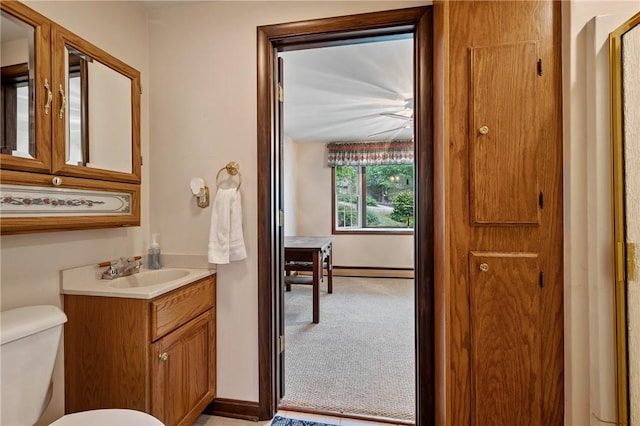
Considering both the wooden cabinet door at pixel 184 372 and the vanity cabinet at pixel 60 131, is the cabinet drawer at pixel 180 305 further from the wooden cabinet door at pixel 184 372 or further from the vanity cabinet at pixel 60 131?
the vanity cabinet at pixel 60 131

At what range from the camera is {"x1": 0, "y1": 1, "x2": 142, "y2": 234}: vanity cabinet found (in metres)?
1.14

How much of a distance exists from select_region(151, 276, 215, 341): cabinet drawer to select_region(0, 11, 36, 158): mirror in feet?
2.47

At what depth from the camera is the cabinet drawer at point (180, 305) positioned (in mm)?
1360

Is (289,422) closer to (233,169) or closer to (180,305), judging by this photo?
(180,305)

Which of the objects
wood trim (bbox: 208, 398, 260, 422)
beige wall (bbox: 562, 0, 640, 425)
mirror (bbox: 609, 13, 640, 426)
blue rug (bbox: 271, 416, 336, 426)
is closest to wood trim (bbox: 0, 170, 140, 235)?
wood trim (bbox: 208, 398, 260, 422)

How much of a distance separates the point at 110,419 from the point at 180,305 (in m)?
0.50

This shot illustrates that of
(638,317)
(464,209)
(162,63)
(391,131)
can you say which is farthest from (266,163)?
(391,131)

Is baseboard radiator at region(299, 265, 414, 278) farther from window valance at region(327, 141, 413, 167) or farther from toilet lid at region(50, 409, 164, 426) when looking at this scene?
toilet lid at region(50, 409, 164, 426)

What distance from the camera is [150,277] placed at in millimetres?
1769

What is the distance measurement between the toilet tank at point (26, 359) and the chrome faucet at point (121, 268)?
1.25 ft

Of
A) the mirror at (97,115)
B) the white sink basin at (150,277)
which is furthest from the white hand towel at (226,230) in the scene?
the mirror at (97,115)

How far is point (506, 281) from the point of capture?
4.15ft

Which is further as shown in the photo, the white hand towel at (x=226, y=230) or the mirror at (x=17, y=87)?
the white hand towel at (x=226, y=230)

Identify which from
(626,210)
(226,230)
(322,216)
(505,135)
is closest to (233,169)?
(226,230)
